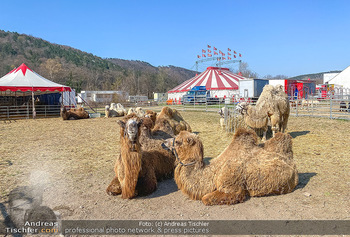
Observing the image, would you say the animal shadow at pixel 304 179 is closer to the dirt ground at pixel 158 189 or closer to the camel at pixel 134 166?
the dirt ground at pixel 158 189

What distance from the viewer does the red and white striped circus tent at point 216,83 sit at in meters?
39.4

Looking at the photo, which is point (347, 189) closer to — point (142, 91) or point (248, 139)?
point (248, 139)

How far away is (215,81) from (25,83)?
29.4 m

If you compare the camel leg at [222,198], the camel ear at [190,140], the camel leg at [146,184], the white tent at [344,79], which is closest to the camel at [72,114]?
the camel leg at [146,184]

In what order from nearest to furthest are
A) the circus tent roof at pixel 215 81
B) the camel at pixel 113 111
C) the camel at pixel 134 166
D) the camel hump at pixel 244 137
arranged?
1. the camel at pixel 134 166
2. the camel hump at pixel 244 137
3. the camel at pixel 113 111
4. the circus tent roof at pixel 215 81

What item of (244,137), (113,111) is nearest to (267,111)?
(244,137)

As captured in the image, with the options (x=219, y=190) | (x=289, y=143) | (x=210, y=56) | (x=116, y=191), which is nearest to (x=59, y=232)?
(x=116, y=191)

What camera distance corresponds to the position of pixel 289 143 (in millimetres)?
4148

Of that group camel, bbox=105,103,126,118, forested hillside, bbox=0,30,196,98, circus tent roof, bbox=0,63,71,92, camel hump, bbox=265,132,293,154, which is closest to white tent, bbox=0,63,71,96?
circus tent roof, bbox=0,63,71,92

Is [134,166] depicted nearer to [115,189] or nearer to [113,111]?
[115,189]

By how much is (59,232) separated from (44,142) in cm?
699

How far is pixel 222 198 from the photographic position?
352 cm

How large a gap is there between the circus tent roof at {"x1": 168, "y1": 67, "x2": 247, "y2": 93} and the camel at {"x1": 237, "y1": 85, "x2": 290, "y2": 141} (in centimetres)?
3088

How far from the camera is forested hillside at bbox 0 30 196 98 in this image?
208ft
